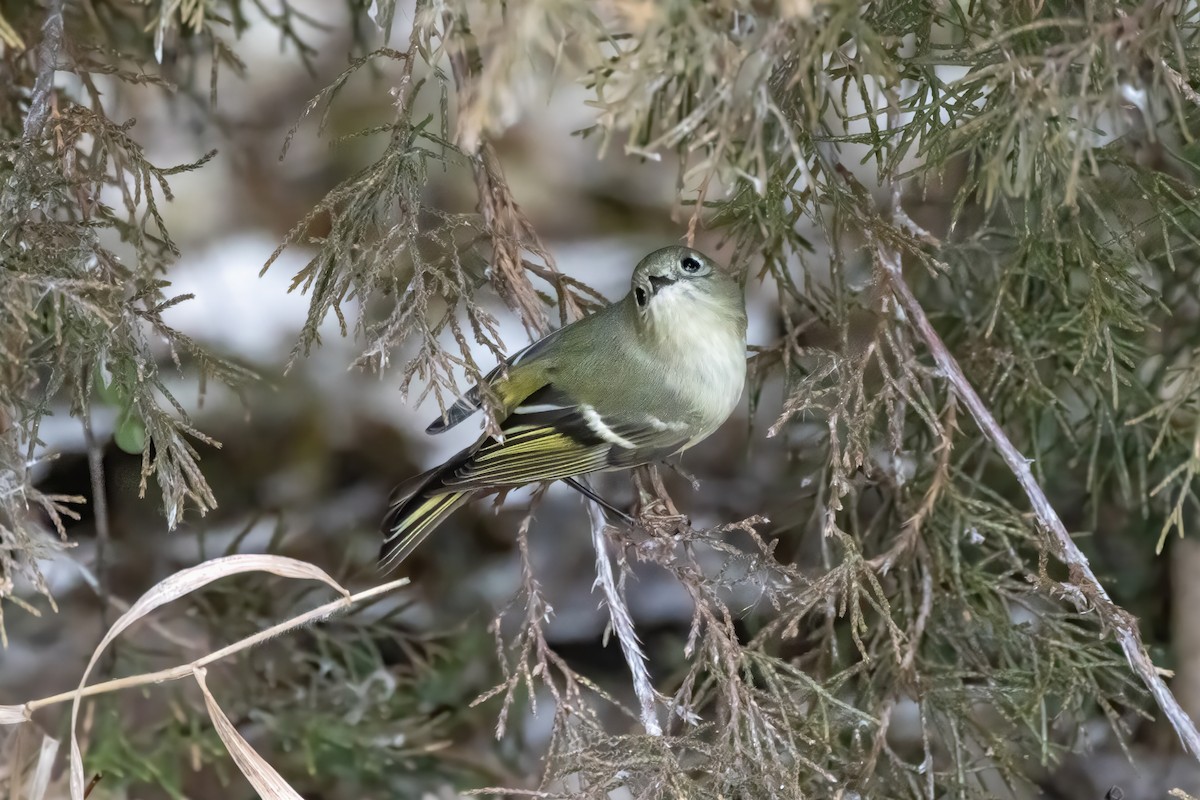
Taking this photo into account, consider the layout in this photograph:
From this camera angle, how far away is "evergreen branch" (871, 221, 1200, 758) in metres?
1.03

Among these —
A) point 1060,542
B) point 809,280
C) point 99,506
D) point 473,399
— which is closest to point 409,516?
point 473,399

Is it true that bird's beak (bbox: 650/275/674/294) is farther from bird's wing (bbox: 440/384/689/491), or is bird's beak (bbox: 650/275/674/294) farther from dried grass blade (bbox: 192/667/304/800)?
dried grass blade (bbox: 192/667/304/800)

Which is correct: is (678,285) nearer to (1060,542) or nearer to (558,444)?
(558,444)

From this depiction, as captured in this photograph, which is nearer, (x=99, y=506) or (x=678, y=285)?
(x=678, y=285)

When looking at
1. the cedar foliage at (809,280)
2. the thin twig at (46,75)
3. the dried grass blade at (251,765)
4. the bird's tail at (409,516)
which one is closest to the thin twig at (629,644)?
the cedar foliage at (809,280)

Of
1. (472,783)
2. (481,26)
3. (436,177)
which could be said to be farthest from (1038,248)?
(436,177)

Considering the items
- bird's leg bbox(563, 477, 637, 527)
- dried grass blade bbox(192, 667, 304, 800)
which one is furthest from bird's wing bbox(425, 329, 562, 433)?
dried grass blade bbox(192, 667, 304, 800)

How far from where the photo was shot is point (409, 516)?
137 cm

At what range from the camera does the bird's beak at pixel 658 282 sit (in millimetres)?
1275

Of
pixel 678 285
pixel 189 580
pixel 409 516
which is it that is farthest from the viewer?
pixel 409 516

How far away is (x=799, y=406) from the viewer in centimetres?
109

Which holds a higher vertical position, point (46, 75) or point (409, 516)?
point (46, 75)

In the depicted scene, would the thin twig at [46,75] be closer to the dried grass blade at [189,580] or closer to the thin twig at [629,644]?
the dried grass blade at [189,580]

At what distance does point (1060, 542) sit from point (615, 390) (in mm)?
600
